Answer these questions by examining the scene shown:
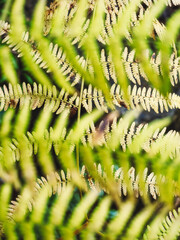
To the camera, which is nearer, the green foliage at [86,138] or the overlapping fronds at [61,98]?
the green foliage at [86,138]

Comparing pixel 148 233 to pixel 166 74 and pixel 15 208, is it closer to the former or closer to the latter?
pixel 15 208

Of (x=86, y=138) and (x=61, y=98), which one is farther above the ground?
(x=61, y=98)

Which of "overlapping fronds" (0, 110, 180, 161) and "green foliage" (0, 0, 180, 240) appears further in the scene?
"overlapping fronds" (0, 110, 180, 161)

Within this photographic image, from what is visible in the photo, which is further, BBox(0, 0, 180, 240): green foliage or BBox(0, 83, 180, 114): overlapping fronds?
BBox(0, 83, 180, 114): overlapping fronds

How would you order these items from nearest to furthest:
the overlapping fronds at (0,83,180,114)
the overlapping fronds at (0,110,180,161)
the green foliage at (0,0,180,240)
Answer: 1. the green foliage at (0,0,180,240)
2. the overlapping fronds at (0,110,180,161)
3. the overlapping fronds at (0,83,180,114)

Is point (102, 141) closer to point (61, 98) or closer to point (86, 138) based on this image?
point (86, 138)

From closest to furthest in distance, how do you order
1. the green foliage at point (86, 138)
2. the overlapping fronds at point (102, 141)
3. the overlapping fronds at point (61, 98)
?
the green foliage at point (86, 138), the overlapping fronds at point (102, 141), the overlapping fronds at point (61, 98)

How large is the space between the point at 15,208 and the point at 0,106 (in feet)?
1.15

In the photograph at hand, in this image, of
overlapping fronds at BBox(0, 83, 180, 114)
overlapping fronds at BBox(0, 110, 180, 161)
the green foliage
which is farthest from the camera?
overlapping fronds at BBox(0, 83, 180, 114)

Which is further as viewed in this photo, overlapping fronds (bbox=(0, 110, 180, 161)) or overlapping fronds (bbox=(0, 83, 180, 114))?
overlapping fronds (bbox=(0, 83, 180, 114))

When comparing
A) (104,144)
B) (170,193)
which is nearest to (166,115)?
(104,144)

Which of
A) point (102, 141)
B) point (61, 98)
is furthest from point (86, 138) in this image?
point (61, 98)

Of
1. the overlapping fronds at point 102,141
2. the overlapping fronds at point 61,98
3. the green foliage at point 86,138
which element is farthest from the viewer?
the overlapping fronds at point 61,98

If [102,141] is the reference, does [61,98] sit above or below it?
above
